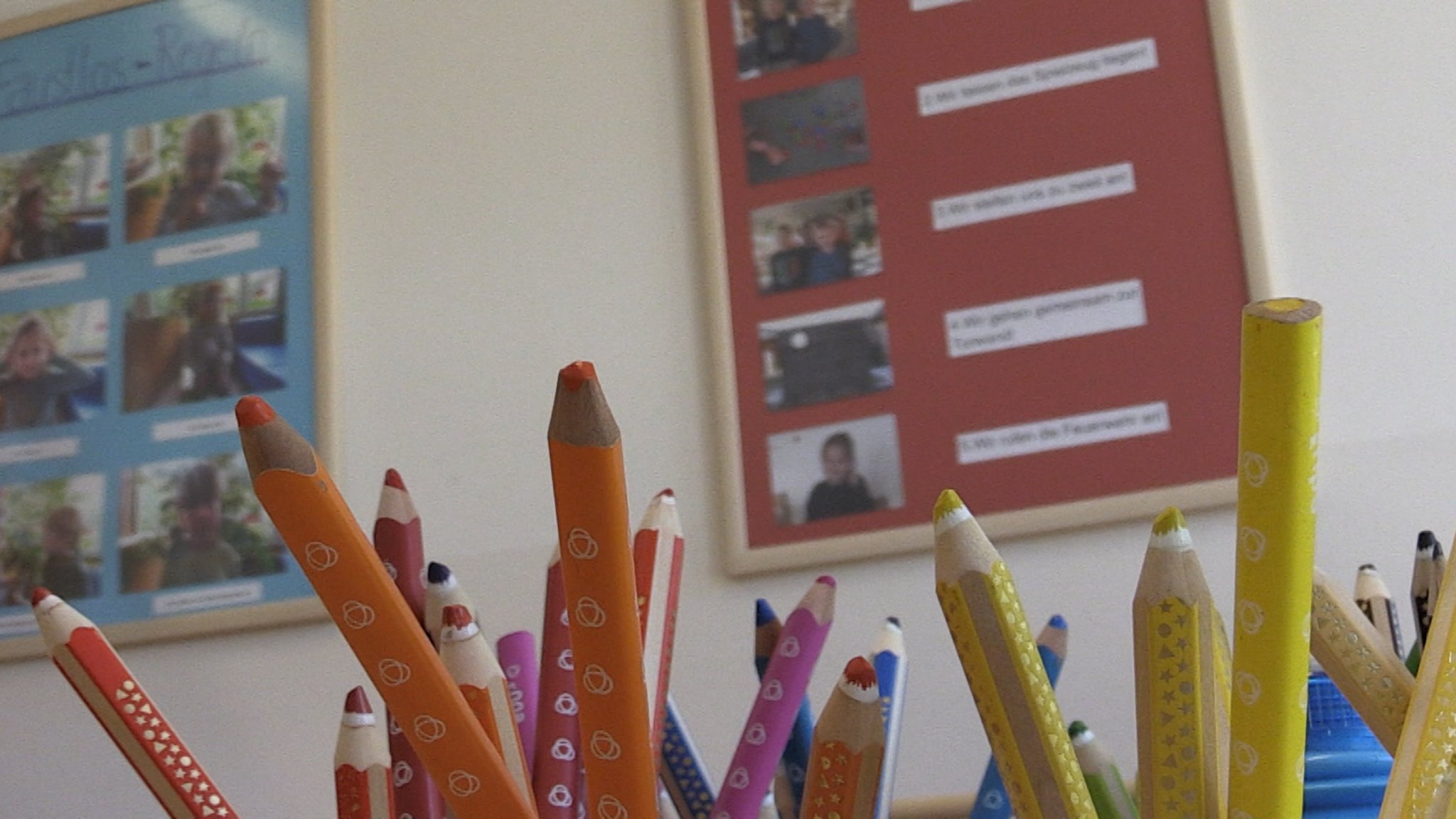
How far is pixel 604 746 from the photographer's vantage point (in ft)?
1.00

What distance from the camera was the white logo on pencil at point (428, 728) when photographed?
1.06ft

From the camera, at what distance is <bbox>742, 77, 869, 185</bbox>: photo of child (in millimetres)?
808

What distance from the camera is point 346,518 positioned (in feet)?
0.97

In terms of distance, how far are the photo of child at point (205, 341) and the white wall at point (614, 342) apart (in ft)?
0.16

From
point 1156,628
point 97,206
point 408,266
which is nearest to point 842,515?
point 408,266

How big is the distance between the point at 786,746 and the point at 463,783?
19cm

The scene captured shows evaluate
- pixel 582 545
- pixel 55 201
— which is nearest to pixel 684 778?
pixel 582 545

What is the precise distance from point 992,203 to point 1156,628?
49 centimetres

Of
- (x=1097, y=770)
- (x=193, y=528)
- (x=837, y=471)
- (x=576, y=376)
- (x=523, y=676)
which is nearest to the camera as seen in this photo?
(x=576, y=376)

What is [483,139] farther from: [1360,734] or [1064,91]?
[1360,734]

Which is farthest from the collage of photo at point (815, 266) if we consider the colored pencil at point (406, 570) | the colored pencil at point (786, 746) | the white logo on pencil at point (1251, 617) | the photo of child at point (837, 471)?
the white logo on pencil at point (1251, 617)

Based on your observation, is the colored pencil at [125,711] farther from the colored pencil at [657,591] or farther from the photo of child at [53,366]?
the photo of child at [53,366]

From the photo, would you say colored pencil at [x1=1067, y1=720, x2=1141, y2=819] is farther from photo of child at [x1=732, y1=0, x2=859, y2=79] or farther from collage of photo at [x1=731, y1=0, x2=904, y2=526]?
photo of child at [x1=732, y1=0, x2=859, y2=79]

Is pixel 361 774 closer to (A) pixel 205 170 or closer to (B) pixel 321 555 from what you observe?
(B) pixel 321 555
